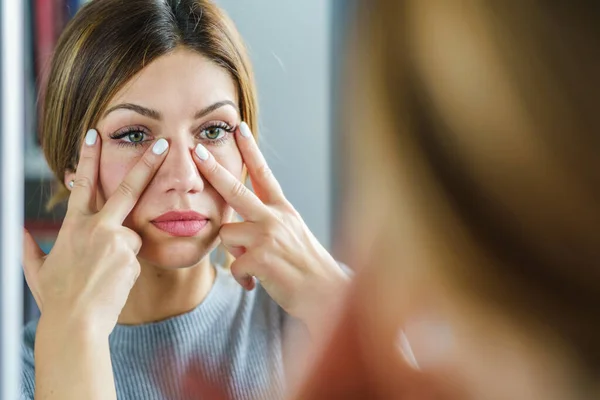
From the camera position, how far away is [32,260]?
541 millimetres

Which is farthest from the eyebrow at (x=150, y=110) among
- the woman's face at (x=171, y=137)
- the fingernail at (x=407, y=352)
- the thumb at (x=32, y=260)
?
the fingernail at (x=407, y=352)

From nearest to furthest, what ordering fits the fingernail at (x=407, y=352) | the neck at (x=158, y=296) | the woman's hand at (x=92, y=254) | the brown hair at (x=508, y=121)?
the brown hair at (x=508, y=121)
the fingernail at (x=407, y=352)
the woman's hand at (x=92, y=254)
the neck at (x=158, y=296)

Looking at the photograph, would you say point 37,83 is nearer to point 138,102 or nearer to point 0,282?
point 138,102

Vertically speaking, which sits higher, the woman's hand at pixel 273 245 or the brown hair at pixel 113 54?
the brown hair at pixel 113 54

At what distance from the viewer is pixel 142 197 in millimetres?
538

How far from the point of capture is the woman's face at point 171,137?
530mm

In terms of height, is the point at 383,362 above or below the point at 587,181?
below

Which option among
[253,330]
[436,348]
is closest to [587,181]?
[436,348]

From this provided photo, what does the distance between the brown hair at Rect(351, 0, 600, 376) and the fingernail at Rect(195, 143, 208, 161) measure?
0.30 meters

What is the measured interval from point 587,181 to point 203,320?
445mm

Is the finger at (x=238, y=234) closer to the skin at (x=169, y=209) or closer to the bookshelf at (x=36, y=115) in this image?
the skin at (x=169, y=209)

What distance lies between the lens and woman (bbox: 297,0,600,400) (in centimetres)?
22

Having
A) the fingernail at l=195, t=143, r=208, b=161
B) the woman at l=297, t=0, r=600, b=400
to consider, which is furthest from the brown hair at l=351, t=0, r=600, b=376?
the fingernail at l=195, t=143, r=208, b=161

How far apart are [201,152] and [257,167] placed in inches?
2.1
